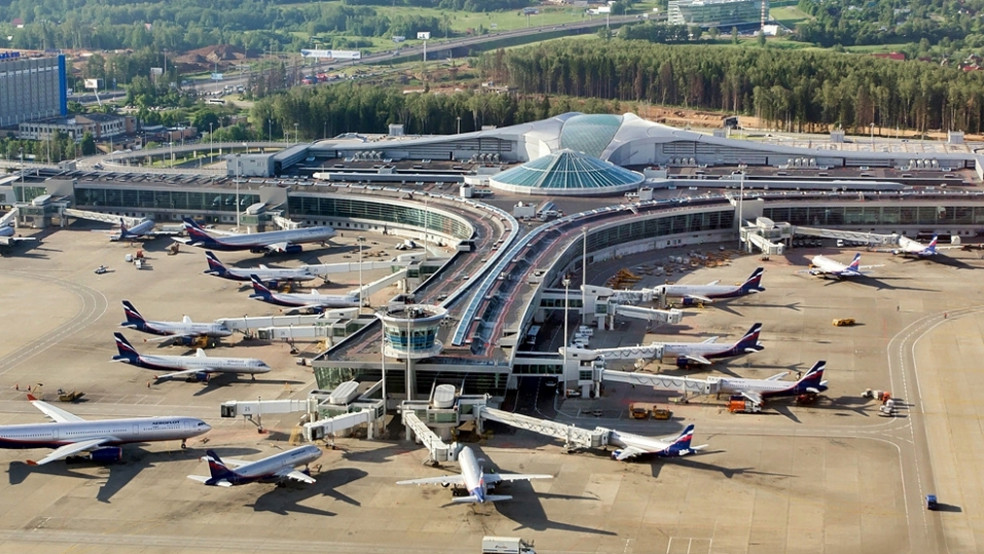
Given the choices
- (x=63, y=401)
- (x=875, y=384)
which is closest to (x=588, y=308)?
(x=875, y=384)

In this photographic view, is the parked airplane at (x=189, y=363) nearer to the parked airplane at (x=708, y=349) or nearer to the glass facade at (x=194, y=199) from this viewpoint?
the parked airplane at (x=708, y=349)

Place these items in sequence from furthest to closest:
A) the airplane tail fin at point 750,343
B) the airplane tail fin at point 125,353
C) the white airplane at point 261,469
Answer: the airplane tail fin at point 750,343, the airplane tail fin at point 125,353, the white airplane at point 261,469

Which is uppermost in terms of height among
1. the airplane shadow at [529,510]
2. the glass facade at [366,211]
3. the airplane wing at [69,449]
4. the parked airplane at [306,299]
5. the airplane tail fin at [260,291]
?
the glass facade at [366,211]

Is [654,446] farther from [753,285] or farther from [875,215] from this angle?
[875,215]

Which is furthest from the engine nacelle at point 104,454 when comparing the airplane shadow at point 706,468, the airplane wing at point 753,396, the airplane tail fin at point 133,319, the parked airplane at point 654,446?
the airplane wing at point 753,396

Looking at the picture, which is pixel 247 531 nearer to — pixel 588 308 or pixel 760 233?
pixel 588 308

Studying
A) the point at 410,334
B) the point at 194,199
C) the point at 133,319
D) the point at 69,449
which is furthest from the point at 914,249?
the point at 69,449

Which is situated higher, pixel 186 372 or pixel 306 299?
pixel 306 299
